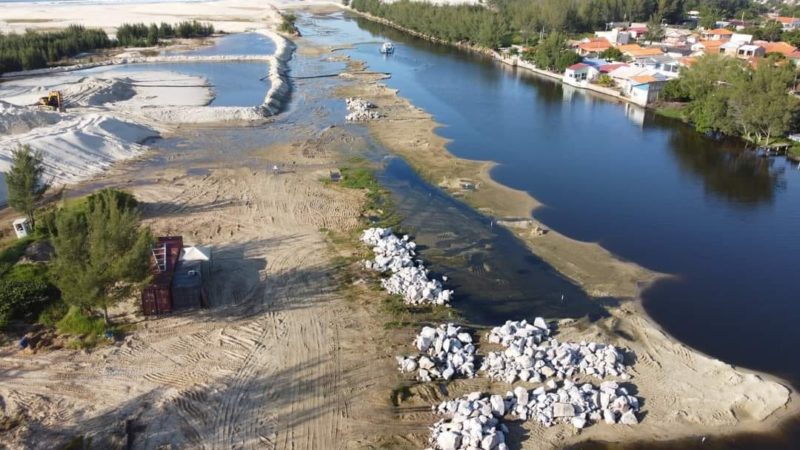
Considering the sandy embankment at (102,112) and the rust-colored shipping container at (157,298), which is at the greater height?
the sandy embankment at (102,112)

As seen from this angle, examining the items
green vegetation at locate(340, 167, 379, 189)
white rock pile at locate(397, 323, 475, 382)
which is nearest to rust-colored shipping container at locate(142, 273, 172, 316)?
white rock pile at locate(397, 323, 475, 382)

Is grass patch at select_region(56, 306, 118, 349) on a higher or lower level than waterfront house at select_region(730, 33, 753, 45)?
lower

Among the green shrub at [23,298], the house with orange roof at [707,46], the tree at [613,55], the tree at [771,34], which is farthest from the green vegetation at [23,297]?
the tree at [771,34]

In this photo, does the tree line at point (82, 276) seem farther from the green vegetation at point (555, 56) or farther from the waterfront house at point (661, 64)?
the green vegetation at point (555, 56)

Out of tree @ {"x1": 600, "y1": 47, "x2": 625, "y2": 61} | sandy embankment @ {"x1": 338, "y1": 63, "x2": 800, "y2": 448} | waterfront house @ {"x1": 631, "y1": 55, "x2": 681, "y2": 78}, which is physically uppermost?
tree @ {"x1": 600, "y1": 47, "x2": 625, "y2": 61}

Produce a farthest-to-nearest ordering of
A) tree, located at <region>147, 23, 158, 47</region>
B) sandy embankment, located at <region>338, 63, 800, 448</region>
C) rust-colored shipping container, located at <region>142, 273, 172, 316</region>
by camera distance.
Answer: tree, located at <region>147, 23, 158, 47</region>, rust-colored shipping container, located at <region>142, 273, 172, 316</region>, sandy embankment, located at <region>338, 63, 800, 448</region>

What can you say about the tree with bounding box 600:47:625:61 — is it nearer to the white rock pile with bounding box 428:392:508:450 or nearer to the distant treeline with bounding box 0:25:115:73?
the white rock pile with bounding box 428:392:508:450
